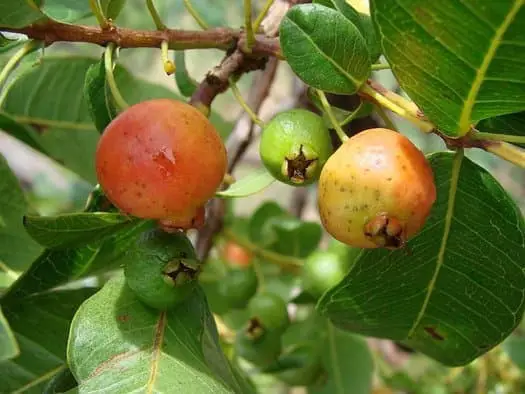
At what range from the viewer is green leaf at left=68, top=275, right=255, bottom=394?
0.97 m

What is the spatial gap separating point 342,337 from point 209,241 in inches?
16.0

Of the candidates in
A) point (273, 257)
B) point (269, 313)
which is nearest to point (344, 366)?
point (273, 257)

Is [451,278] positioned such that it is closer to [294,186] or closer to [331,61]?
[294,186]

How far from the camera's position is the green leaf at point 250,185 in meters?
1.15

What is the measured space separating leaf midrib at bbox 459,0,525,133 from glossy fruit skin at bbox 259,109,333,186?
0.17 m

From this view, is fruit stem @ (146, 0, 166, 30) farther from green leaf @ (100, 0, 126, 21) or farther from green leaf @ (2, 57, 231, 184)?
green leaf @ (2, 57, 231, 184)

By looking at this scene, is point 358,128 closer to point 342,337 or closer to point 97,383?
point 342,337

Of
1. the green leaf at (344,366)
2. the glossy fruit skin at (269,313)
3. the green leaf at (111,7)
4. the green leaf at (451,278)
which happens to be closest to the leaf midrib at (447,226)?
the green leaf at (451,278)

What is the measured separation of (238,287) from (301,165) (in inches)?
30.0

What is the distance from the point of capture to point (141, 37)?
3.64ft

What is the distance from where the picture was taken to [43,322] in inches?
48.6

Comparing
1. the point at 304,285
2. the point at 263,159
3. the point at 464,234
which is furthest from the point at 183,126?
the point at 304,285

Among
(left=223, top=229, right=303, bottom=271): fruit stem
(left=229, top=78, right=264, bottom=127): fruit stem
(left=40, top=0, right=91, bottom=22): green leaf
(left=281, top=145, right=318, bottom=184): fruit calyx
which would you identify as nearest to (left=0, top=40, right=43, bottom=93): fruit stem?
(left=40, top=0, right=91, bottom=22): green leaf

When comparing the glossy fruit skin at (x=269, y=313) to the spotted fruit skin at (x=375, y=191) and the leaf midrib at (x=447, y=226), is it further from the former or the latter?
the spotted fruit skin at (x=375, y=191)
